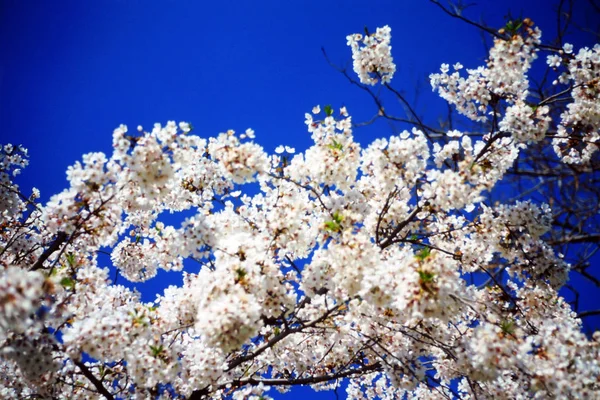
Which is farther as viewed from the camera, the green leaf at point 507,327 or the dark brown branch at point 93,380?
the dark brown branch at point 93,380

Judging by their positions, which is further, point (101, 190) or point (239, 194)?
point (239, 194)

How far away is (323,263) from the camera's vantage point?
440 cm

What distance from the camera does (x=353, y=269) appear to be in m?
3.92

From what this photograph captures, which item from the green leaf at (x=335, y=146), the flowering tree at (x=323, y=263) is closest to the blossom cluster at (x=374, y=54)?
the flowering tree at (x=323, y=263)

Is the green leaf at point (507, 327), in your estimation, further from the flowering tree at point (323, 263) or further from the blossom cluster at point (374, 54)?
the blossom cluster at point (374, 54)

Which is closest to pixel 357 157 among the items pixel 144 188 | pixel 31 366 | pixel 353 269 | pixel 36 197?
pixel 353 269

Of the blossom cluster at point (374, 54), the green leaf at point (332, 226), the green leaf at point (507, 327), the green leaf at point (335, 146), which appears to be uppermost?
the blossom cluster at point (374, 54)

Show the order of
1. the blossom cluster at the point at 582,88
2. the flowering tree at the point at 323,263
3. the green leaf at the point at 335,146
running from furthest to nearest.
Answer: the blossom cluster at the point at 582,88 < the green leaf at the point at 335,146 < the flowering tree at the point at 323,263

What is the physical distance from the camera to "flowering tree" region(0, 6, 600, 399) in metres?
3.70

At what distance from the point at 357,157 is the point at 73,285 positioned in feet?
13.0

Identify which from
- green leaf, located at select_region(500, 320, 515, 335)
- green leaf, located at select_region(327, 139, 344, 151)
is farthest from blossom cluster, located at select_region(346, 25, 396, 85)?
green leaf, located at select_region(500, 320, 515, 335)

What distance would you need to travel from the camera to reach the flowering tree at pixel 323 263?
3.70 meters

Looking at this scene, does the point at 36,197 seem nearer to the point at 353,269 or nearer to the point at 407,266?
the point at 353,269

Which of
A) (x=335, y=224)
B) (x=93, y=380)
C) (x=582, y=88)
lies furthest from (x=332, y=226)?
(x=582, y=88)
